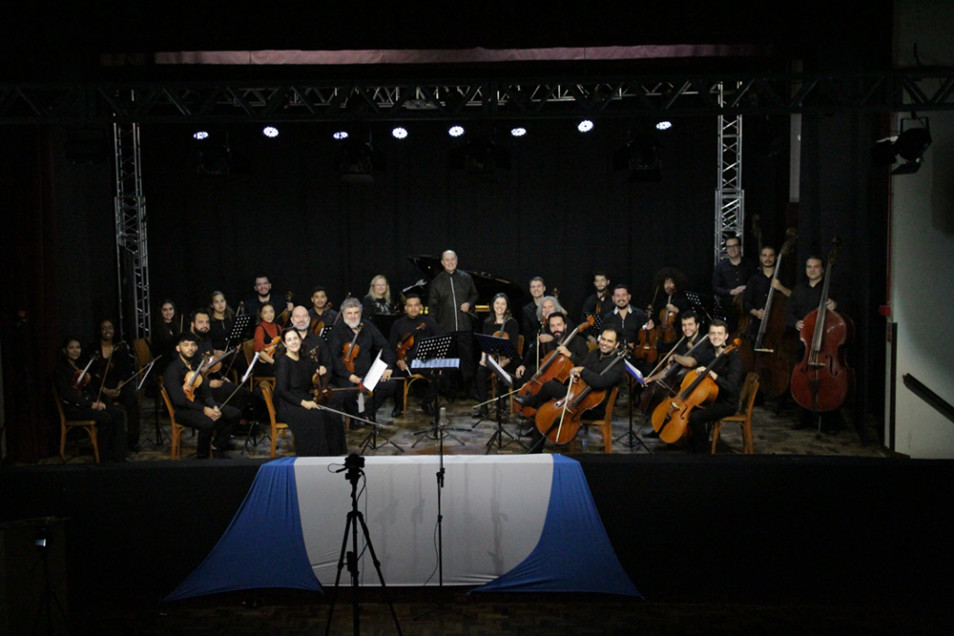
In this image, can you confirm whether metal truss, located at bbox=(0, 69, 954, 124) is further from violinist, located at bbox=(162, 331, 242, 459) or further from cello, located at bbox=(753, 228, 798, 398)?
violinist, located at bbox=(162, 331, 242, 459)

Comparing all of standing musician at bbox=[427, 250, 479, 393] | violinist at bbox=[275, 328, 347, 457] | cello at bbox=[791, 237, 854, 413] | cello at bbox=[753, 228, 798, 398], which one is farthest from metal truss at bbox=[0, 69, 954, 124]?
standing musician at bbox=[427, 250, 479, 393]

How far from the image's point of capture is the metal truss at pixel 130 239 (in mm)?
10617

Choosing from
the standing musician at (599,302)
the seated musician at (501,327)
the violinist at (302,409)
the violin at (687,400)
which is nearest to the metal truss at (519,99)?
the violinist at (302,409)

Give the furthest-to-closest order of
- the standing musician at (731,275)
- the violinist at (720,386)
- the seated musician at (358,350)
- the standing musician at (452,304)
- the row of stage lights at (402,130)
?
the standing musician at (452,304) → the row of stage lights at (402,130) → the standing musician at (731,275) → the seated musician at (358,350) → the violinist at (720,386)

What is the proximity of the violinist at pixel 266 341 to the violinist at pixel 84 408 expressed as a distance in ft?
4.92

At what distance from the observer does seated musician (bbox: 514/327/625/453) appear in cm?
729

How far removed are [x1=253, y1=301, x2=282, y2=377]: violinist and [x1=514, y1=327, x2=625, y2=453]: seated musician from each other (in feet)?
8.62

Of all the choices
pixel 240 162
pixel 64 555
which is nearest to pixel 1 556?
pixel 64 555

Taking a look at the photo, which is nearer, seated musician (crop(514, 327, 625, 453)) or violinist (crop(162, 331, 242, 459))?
A: seated musician (crop(514, 327, 625, 453))

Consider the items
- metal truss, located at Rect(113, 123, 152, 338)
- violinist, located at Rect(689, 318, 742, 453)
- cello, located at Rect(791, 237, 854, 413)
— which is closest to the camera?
violinist, located at Rect(689, 318, 742, 453)

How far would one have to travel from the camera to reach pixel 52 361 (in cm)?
804

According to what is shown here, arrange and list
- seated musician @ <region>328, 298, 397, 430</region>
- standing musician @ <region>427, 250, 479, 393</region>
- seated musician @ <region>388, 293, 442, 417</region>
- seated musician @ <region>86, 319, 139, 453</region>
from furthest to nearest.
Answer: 1. standing musician @ <region>427, 250, 479, 393</region>
2. seated musician @ <region>388, 293, 442, 417</region>
3. seated musician @ <region>328, 298, 397, 430</region>
4. seated musician @ <region>86, 319, 139, 453</region>

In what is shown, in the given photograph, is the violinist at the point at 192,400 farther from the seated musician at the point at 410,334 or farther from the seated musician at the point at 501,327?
the seated musician at the point at 501,327

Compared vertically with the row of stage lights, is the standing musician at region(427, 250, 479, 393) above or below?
below
